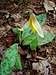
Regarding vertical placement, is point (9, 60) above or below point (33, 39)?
below

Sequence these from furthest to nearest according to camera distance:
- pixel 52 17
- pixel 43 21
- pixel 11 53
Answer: pixel 52 17
pixel 43 21
pixel 11 53

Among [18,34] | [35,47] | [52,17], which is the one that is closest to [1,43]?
[18,34]

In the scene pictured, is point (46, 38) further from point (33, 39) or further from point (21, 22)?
point (21, 22)

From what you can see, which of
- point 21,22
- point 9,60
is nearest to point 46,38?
point 21,22

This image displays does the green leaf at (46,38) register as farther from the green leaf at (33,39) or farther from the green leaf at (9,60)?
the green leaf at (9,60)

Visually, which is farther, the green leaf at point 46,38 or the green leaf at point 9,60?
the green leaf at point 46,38

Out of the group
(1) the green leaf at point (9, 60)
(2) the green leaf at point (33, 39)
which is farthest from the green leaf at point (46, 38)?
(1) the green leaf at point (9, 60)

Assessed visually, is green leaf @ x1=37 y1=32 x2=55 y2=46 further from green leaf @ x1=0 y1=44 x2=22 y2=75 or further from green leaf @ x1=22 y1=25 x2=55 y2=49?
green leaf @ x1=0 y1=44 x2=22 y2=75

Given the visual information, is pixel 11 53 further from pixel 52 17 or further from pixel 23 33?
pixel 52 17
